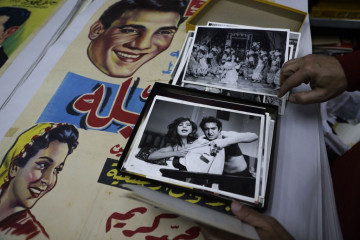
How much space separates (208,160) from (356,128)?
704 millimetres

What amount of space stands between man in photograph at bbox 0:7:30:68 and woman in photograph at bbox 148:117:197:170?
1.87 feet

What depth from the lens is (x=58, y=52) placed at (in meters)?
0.64

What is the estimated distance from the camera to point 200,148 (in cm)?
43

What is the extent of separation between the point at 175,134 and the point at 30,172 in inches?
11.8

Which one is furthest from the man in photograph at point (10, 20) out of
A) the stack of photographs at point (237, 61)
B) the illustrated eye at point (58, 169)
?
the stack of photographs at point (237, 61)

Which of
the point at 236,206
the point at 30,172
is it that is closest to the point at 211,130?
the point at 236,206

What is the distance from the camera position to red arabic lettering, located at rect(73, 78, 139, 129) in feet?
1.69

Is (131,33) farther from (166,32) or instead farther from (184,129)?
(184,129)

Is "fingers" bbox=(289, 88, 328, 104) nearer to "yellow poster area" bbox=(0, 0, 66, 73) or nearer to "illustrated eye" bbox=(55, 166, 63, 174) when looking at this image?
"illustrated eye" bbox=(55, 166, 63, 174)

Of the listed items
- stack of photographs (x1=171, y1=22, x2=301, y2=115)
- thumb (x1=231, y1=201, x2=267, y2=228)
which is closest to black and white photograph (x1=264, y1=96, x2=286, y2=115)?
stack of photographs (x1=171, y1=22, x2=301, y2=115)

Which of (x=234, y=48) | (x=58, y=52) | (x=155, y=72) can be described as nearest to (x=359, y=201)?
(x=234, y=48)

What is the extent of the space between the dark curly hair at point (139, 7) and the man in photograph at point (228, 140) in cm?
41

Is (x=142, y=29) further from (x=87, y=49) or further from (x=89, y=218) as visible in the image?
(x=89, y=218)

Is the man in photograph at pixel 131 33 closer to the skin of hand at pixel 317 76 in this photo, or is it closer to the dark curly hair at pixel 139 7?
the dark curly hair at pixel 139 7
